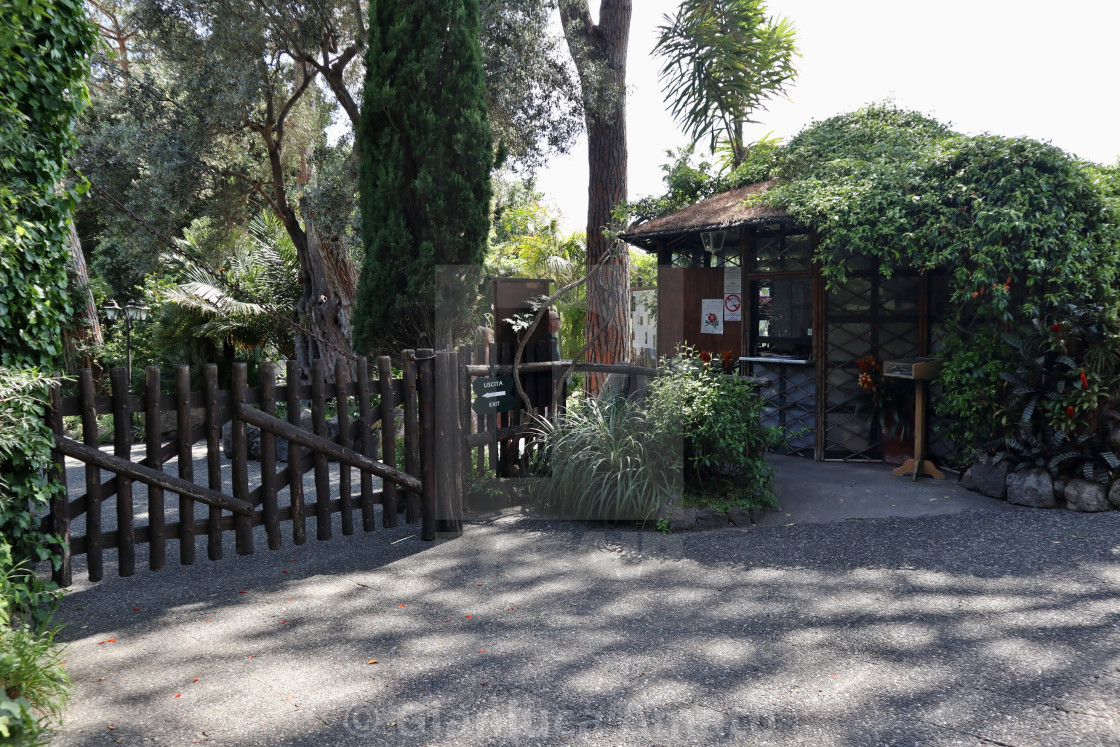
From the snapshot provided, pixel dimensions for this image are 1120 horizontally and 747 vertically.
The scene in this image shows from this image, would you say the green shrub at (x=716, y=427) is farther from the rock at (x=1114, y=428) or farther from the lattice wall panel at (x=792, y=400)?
the rock at (x=1114, y=428)

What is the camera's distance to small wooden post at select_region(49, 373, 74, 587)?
14.4 ft

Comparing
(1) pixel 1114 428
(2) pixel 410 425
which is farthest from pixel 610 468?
(1) pixel 1114 428

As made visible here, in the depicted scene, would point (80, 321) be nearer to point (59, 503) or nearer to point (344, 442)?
point (344, 442)

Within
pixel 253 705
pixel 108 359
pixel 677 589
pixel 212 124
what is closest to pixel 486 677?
pixel 253 705

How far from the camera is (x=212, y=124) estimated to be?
11406mm

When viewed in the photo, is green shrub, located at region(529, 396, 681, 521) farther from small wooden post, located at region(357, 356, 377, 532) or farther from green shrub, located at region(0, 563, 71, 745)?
green shrub, located at region(0, 563, 71, 745)

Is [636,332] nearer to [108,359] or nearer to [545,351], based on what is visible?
[545,351]

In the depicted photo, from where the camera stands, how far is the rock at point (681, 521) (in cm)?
636

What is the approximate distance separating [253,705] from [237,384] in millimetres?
2294

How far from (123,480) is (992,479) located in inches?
271

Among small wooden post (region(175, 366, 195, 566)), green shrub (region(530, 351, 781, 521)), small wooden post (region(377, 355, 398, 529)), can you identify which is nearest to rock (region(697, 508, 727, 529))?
green shrub (region(530, 351, 781, 521))

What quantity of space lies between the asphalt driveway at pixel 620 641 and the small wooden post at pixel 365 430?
27 cm

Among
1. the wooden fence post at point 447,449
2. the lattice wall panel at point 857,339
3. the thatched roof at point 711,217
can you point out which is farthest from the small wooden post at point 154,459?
the lattice wall panel at point 857,339

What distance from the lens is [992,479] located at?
718cm
